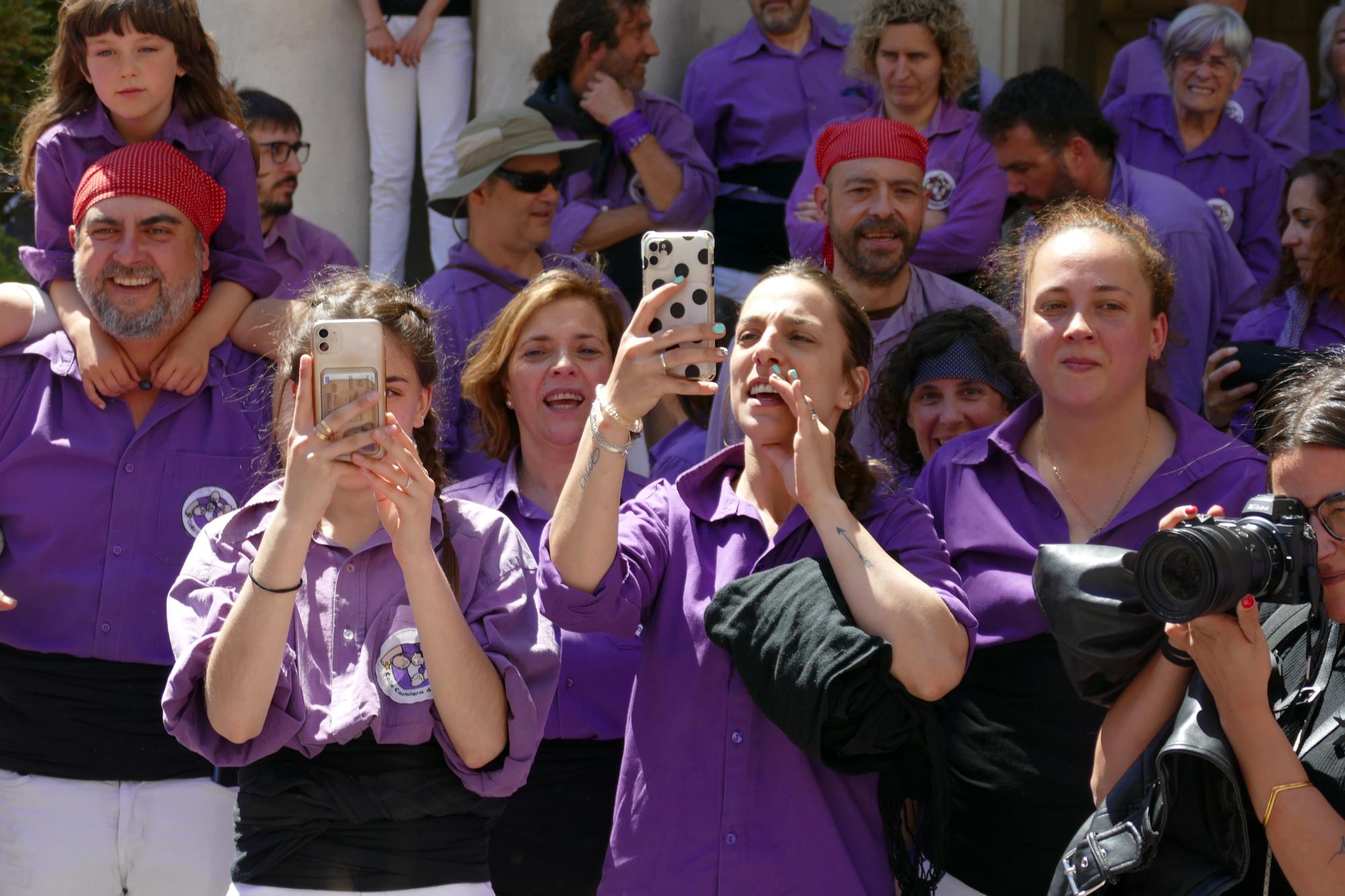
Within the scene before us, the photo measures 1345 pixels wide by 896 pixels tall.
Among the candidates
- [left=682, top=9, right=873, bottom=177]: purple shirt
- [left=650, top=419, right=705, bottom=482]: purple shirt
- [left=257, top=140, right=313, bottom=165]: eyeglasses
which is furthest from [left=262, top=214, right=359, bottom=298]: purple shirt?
[left=682, top=9, right=873, bottom=177]: purple shirt

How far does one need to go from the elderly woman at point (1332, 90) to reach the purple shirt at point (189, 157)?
439 cm

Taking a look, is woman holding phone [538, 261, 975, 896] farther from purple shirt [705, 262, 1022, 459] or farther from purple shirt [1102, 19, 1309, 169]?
purple shirt [1102, 19, 1309, 169]

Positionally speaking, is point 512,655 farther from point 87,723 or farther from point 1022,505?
point 87,723

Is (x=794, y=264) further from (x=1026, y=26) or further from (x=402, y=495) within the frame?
(x=1026, y=26)

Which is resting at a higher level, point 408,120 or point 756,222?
point 408,120

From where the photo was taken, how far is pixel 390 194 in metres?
6.79

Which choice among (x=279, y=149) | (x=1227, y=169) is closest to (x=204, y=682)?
(x=279, y=149)

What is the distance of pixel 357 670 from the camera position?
118 inches

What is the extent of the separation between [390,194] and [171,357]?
305 centimetres

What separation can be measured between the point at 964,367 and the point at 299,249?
2.58m

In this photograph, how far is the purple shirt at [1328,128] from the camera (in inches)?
258

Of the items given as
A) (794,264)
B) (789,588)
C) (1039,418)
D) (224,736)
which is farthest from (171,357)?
(1039,418)

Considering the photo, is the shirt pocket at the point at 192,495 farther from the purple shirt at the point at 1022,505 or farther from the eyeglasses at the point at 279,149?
the eyeglasses at the point at 279,149

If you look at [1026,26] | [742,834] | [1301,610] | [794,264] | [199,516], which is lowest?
[742,834]
